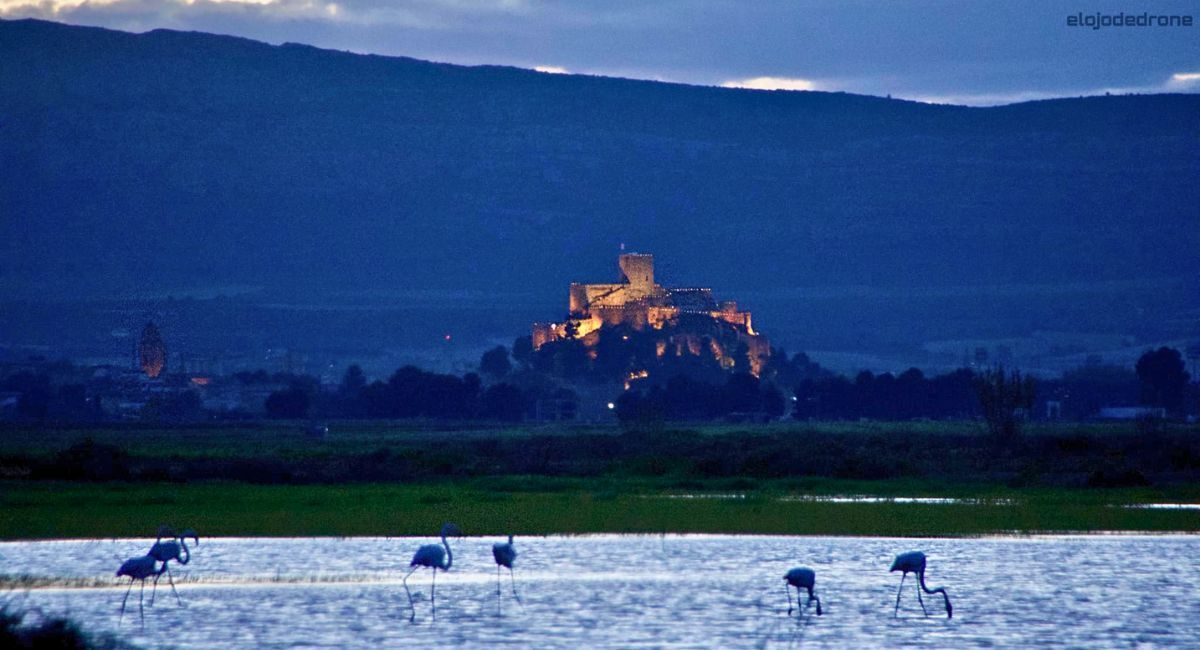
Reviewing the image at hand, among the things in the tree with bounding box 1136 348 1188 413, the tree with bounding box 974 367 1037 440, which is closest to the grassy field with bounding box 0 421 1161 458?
the tree with bounding box 974 367 1037 440

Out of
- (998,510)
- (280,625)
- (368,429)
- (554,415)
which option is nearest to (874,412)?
(554,415)

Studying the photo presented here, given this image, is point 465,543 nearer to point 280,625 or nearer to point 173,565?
point 173,565

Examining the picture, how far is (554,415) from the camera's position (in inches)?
5925

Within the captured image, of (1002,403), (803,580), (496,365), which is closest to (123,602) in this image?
(803,580)

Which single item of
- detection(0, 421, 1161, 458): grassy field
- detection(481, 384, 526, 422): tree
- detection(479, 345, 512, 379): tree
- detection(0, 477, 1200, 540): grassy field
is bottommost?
detection(0, 477, 1200, 540): grassy field

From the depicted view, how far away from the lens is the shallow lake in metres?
23.0

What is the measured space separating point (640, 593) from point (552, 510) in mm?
14522

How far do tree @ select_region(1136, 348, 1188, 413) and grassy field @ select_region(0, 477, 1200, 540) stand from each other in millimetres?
94367

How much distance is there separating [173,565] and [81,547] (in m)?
3.62

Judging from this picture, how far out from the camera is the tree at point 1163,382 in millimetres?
139000

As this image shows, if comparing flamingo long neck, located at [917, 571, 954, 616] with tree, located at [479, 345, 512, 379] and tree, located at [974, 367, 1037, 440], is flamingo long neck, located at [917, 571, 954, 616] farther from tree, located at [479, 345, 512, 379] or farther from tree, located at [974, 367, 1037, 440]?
tree, located at [479, 345, 512, 379]

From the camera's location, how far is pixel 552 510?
4125cm

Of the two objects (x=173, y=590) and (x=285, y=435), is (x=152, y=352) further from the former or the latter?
(x=173, y=590)

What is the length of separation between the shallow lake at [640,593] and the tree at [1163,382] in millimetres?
107756
